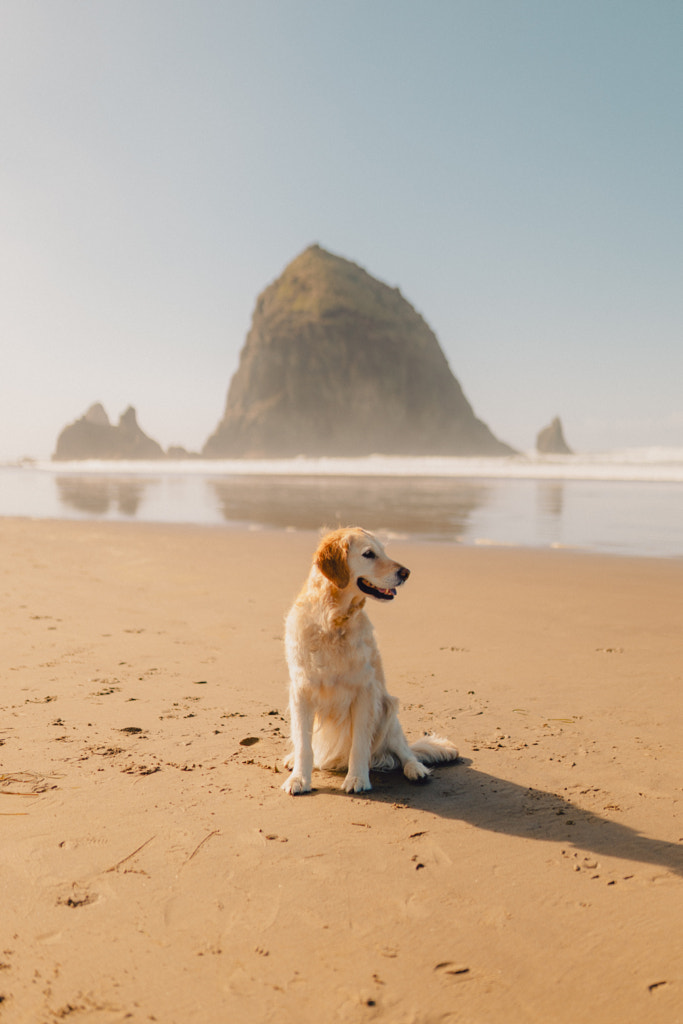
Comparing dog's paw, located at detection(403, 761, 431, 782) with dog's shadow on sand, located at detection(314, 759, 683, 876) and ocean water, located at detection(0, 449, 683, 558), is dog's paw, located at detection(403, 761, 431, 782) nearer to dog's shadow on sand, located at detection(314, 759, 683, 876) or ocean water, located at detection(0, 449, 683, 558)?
dog's shadow on sand, located at detection(314, 759, 683, 876)

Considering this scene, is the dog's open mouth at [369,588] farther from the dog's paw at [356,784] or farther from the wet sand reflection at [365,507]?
the wet sand reflection at [365,507]

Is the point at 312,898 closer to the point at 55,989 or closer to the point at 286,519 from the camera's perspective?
the point at 55,989

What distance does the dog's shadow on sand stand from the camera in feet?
10.1

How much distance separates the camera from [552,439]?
16150 centimetres

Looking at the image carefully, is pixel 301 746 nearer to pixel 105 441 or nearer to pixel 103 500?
pixel 103 500

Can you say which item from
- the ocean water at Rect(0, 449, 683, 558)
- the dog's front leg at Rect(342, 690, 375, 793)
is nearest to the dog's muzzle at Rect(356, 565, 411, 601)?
the dog's front leg at Rect(342, 690, 375, 793)

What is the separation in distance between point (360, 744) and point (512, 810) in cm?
88

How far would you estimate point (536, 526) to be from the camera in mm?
15453

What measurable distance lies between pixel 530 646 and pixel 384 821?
349 cm

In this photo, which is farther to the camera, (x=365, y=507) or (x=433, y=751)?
(x=365, y=507)

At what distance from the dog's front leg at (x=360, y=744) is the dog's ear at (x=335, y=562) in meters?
0.67

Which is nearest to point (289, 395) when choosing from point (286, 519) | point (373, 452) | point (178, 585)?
point (373, 452)

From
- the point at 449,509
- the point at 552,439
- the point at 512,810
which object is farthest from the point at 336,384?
the point at 512,810

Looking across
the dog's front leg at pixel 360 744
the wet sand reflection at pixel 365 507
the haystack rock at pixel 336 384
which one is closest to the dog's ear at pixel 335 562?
the dog's front leg at pixel 360 744
